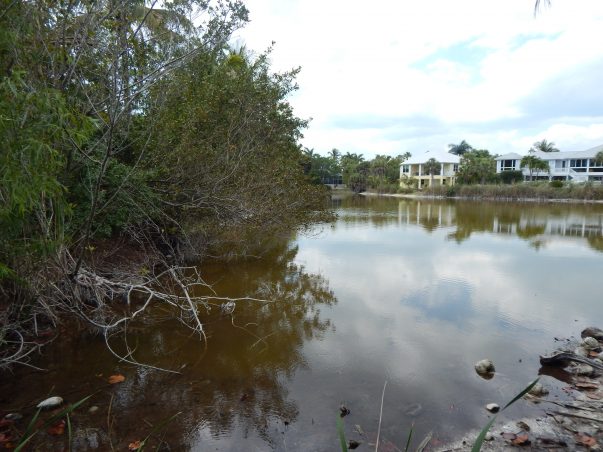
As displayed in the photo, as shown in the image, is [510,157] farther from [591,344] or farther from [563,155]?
[591,344]

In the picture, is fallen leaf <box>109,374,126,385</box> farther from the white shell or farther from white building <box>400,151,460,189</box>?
white building <box>400,151,460,189</box>

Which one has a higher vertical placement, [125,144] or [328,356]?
[125,144]

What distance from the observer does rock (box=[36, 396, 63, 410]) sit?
4.76m

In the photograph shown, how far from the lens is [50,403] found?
15.7 feet

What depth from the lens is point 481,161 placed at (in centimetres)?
4872

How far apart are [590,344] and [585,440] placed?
2.97m

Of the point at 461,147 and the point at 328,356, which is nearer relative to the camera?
the point at 328,356

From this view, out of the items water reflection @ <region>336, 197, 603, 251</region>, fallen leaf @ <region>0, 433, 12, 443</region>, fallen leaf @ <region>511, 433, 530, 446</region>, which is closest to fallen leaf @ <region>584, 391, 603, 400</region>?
fallen leaf @ <region>511, 433, 530, 446</region>

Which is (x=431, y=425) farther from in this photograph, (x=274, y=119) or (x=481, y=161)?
(x=481, y=161)

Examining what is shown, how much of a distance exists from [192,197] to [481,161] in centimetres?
4580

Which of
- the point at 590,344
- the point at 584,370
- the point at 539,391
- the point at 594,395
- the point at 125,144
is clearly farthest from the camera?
the point at 125,144

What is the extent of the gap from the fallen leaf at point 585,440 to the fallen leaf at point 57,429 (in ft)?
16.7

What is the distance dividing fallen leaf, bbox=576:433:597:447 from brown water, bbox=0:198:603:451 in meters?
0.66

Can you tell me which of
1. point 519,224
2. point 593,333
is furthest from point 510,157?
point 593,333
